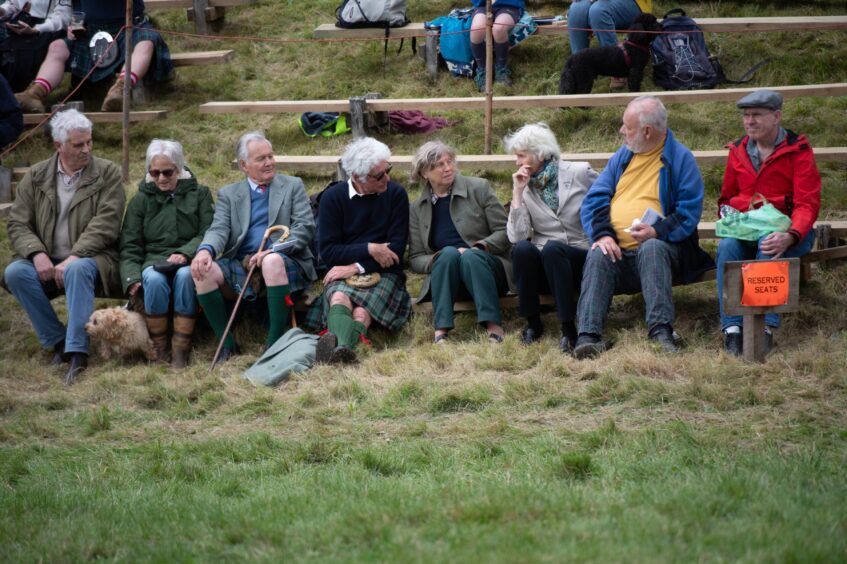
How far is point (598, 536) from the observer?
372cm

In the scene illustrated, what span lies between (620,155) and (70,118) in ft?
12.1

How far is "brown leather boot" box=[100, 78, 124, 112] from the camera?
33.3 feet

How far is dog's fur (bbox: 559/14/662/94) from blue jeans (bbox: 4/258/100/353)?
421 centimetres

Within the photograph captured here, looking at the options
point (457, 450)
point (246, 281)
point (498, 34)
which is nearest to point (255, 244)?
point (246, 281)

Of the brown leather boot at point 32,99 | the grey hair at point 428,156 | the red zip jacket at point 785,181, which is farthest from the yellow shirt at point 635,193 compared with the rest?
the brown leather boot at point 32,99

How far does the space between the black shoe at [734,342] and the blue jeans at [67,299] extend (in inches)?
156

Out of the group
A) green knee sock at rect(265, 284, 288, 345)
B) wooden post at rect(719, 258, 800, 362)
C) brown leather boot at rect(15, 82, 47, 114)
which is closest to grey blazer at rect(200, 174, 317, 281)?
green knee sock at rect(265, 284, 288, 345)

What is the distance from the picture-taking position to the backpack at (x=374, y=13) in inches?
409

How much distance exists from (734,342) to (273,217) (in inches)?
121

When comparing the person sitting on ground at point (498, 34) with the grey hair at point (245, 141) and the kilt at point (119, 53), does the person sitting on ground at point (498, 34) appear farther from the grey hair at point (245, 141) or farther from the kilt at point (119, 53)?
the kilt at point (119, 53)

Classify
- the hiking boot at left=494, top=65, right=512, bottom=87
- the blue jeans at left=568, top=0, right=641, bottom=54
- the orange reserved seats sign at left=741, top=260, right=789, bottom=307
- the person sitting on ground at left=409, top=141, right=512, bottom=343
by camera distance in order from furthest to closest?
the hiking boot at left=494, top=65, right=512, bottom=87, the blue jeans at left=568, top=0, right=641, bottom=54, the person sitting on ground at left=409, top=141, right=512, bottom=343, the orange reserved seats sign at left=741, top=260, right=789, bottom=307

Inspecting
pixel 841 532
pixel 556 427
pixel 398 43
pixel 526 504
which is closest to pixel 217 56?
pixel 398 43

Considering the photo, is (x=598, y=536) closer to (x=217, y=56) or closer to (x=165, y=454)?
(x=165, y=454)

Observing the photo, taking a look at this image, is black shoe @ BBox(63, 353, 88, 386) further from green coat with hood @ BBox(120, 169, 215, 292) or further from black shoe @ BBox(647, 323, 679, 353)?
black shoe @ BBox(647, 323, 679, 353)
